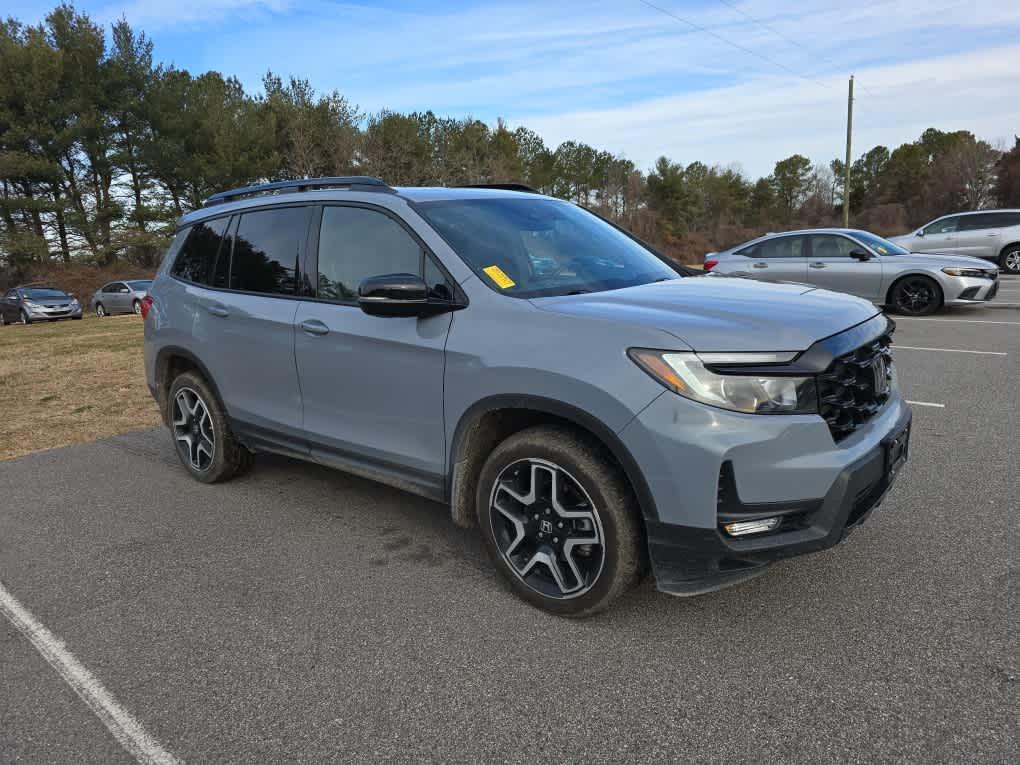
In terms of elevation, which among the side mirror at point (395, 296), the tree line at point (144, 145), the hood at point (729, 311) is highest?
the tree line at point (144, 145)

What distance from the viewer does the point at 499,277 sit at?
3.28 m

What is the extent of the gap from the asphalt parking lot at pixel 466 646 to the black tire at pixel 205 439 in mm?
398

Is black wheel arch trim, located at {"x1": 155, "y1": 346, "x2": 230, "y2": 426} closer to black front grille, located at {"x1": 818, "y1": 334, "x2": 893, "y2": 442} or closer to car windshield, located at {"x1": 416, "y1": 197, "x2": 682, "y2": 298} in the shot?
car windshield, located at {"x1": 416, "y1": 197, "x2": 682, "y2": 298}

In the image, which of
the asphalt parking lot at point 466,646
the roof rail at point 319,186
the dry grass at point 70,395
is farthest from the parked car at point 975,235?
the roof rail at point 319,186

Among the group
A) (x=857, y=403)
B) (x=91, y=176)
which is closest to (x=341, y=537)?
(x=857, y=403)

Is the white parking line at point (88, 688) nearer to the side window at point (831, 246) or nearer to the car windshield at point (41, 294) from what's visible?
the side window at point (831, 246)

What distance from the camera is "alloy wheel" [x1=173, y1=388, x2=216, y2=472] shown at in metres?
4.86

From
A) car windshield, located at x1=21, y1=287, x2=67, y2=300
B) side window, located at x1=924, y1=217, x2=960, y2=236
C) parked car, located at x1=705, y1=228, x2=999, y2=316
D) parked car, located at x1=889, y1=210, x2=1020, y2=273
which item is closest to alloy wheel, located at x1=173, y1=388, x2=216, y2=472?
parked car, located at x1=705, y1=228, x2=999, y2=316

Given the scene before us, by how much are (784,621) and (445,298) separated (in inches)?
76.6

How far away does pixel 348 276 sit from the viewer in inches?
149

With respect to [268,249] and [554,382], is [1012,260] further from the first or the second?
[554,382]

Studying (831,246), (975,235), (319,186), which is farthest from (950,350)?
(975,235)

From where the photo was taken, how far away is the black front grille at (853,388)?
2.68 metres

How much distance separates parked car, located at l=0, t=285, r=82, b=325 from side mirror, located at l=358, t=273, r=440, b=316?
89.7 ft
